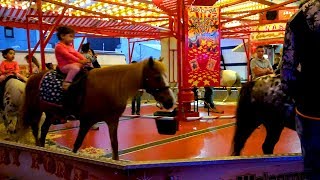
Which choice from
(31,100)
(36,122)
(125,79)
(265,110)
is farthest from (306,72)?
(36,122)

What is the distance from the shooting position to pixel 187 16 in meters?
7.79

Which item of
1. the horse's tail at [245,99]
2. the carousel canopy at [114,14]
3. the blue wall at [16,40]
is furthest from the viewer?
the blue wall at [16,40]

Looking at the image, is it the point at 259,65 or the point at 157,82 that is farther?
the point at 259,65

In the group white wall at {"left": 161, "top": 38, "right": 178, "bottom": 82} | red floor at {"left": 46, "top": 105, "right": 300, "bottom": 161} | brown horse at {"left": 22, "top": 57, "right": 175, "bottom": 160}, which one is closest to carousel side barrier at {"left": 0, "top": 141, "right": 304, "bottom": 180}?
brown horse at {"left": 22, "top": 57, "right": 175, "bottom": 160}

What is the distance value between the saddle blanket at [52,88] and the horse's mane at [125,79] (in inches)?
29.6

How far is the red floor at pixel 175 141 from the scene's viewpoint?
5238 mm

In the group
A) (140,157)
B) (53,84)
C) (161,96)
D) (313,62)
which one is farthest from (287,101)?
(53,84)

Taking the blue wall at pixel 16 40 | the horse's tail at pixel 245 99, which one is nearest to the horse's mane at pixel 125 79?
the horse's tail at pixel 245 99

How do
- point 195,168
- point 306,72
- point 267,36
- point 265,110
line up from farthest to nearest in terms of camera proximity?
point 267,36 → point 265,110 → point 195,168 → point 306,72

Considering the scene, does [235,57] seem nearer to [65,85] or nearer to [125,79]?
[65,85]

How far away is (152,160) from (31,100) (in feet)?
7.01

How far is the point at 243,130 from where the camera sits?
3912mm

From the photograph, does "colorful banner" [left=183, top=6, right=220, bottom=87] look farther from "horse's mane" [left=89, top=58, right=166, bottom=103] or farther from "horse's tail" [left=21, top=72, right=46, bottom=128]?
"horse's mane" [left=89, top=58, right=166, bottom=103]

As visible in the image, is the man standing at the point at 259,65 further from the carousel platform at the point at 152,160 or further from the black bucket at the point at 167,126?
the black bucket at the point at 167,126
